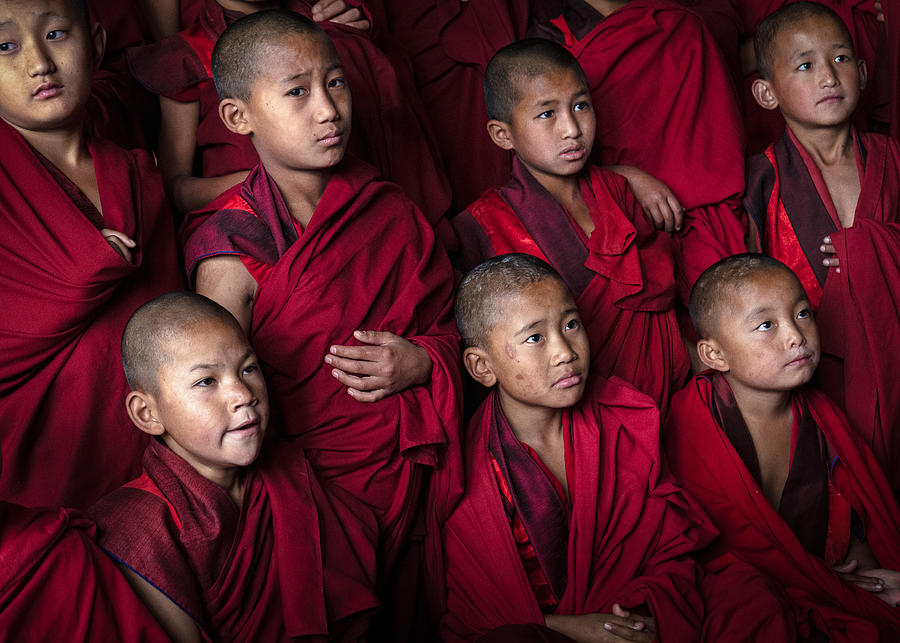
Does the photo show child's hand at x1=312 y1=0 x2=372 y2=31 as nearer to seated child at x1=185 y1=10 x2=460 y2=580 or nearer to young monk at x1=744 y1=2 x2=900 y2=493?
seated child at x1=185 y1=10 x2=460 y2=580

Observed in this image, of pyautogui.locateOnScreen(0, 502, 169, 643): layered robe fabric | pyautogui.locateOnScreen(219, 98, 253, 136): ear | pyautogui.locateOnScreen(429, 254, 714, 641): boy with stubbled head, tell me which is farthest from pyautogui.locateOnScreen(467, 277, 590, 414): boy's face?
pyautogui.locateOnScreen(0, 502, 169, 643): layered robe fabric

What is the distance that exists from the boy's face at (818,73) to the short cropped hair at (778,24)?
2 cm

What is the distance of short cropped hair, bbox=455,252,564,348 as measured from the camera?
268cm

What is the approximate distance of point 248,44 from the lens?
2699mm

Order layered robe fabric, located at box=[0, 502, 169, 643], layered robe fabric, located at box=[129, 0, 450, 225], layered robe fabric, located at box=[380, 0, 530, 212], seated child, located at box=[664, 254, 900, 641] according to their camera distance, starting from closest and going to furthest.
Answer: layered robe fabric, located at box=[0, 502, 169, 643] → seated child, located at box=[664, 254, 900, 641] → layered robe fabric, located at box=[129, 0, 450, 225] → layered robe fabric, located at box=[380, 0, 530, 212]

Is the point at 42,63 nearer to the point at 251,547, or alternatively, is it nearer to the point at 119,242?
the point at 119,242

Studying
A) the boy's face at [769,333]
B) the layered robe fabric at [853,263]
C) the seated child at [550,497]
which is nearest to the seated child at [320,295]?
the seated child at [550,497]

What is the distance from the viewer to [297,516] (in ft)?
7.90

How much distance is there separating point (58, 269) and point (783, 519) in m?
1.99

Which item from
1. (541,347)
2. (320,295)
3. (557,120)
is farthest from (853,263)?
(320,295)

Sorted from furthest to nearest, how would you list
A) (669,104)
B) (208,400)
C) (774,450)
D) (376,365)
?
1. (669,104)
2. (774,450)
3. (376,365)
4. (208,400)

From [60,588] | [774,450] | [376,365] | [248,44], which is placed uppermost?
[248,44]

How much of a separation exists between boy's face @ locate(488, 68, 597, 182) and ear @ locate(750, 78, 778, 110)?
73cm

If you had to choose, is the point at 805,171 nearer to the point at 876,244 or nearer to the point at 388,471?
the point at 876,244
